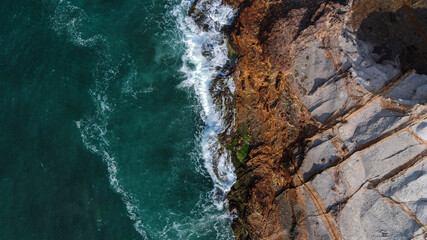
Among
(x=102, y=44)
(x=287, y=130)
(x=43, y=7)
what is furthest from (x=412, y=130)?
(x=43, y=7)

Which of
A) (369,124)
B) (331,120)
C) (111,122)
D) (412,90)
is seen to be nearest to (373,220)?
(369,124)

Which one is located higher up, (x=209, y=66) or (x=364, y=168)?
(x=209, y=66)

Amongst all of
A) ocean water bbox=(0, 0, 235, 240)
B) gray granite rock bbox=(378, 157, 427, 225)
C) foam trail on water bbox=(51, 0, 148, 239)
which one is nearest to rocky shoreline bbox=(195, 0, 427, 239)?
gray granite rock bbox=(378, 157, 427, 225)

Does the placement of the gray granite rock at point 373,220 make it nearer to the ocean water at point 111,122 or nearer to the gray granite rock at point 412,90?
the gray granite rock at point 412,90

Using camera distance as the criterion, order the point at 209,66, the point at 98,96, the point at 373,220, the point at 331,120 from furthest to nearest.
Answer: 1. the point at 209,66
2. the point at 98,96
3. the point at 331,120
4. the point at 373,220

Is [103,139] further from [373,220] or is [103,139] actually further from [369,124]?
[373,220]

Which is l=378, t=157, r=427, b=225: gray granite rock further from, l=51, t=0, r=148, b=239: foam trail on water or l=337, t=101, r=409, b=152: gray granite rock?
l=51, t=0, r=148, b=239: foam trail on water

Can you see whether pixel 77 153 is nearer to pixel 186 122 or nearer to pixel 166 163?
pixel 166 163
